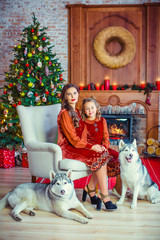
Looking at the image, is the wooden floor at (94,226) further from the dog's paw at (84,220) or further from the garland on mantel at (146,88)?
the garland on mantel at (146,88)

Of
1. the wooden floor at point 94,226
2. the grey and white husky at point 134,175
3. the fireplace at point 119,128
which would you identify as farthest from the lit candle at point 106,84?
the wooden floor at point 94,226

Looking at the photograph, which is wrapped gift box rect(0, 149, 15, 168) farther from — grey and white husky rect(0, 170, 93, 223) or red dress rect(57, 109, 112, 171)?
red dress rect(57, 109, 112, 171)

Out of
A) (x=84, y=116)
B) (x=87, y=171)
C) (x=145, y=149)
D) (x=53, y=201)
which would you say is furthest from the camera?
(x=145, y=149)

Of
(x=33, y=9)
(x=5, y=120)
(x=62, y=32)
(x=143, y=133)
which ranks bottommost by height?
(x=143, y=133)

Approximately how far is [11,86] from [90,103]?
88.7 inches

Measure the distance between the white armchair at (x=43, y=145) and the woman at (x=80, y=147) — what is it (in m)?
0.10

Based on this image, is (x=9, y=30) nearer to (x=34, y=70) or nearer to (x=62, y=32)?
(x=62, y=32)

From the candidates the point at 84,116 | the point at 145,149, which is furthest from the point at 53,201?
the point at 145,149

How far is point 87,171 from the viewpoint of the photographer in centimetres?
247

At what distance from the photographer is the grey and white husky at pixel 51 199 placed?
7.06ft

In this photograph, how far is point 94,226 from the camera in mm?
2041

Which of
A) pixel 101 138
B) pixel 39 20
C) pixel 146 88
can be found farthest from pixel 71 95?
pixel 39 20

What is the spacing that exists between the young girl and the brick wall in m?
3.15

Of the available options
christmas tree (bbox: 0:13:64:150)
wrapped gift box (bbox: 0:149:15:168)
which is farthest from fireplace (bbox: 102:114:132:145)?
wrapped gift box (bbox: 0:149:15:168)
